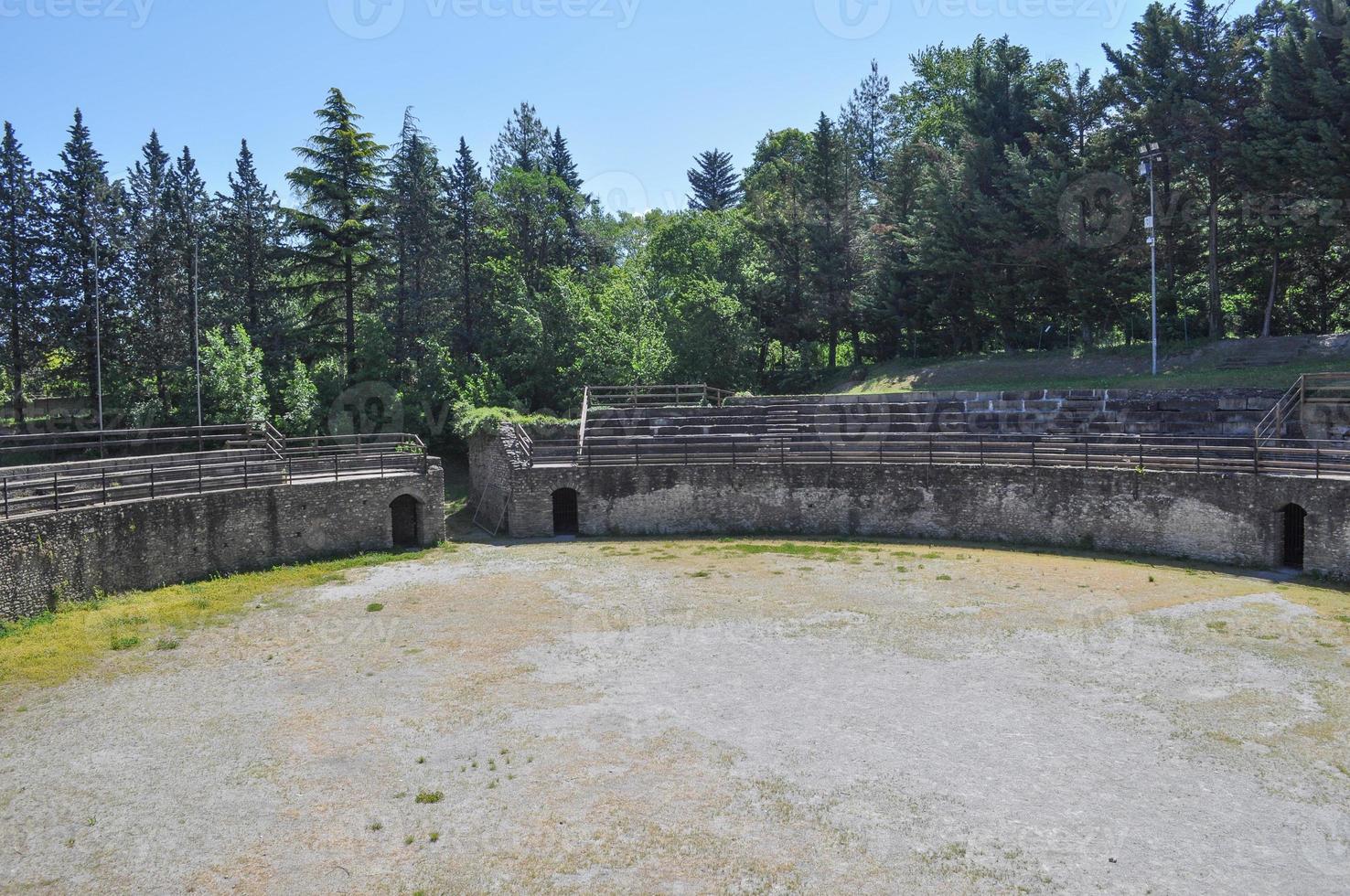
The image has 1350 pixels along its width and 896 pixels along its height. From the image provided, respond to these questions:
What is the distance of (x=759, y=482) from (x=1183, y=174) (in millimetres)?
23326

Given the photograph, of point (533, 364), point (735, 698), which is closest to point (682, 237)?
point (533, 364)

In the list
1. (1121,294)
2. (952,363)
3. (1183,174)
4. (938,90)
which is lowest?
(952,363)

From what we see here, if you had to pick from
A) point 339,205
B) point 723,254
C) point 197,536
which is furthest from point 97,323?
point 723,254

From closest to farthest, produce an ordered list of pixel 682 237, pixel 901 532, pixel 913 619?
1. pixel 913 619
2. pixel 901 532
3. pixel 682 237

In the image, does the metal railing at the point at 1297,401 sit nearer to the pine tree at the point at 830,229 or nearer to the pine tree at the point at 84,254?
the pine tree at the point at 830,229

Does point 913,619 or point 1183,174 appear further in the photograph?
point 1183,174

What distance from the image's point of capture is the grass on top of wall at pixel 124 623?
594 inches

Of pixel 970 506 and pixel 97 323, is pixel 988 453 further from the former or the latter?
pixel 97 323

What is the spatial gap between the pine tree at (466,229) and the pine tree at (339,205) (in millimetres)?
4197

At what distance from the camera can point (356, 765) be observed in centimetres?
1120

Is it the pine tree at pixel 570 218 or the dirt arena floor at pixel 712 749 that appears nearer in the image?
the dirt arena floor at pixel 712 749

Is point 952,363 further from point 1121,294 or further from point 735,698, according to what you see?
point 735,698

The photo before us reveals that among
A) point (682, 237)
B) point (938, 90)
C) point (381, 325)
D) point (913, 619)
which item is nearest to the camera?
point (913, 619)

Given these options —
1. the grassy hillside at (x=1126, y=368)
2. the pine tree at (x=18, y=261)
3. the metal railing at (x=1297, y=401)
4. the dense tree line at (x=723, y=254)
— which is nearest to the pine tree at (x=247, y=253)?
the dense tree line at (x=723, y=254)
